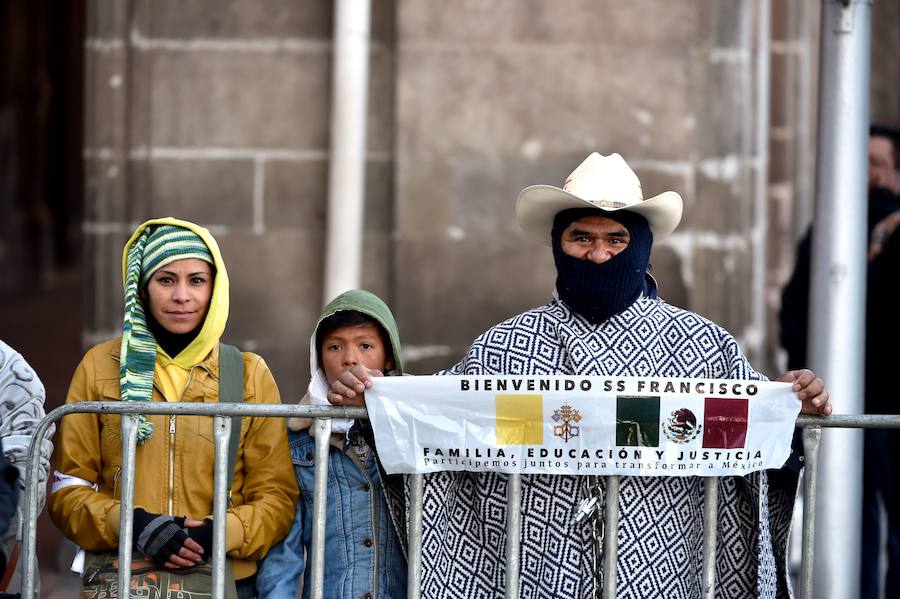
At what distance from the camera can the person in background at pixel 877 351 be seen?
20.1 feet

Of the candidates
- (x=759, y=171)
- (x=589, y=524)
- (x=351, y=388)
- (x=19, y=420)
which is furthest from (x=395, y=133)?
(x=589, y=524)

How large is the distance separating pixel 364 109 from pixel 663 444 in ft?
10.7

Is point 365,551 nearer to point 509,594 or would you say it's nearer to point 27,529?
point 509,594

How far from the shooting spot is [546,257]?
7098 mm

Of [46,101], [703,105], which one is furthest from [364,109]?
[46,101]

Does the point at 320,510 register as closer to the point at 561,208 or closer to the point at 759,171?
the point at 561,208

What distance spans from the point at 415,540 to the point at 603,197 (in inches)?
43.7

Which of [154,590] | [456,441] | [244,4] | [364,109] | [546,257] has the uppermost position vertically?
[244,4]

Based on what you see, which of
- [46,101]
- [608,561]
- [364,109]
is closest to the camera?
[608,561]

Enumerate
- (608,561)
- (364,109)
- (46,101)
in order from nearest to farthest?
1. (608,561)
2. (364,109)
3. (46,101)

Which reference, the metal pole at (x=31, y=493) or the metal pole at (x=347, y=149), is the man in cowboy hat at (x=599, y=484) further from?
the metal pole at (x=347, y=149)

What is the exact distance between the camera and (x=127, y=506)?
404 centimetres

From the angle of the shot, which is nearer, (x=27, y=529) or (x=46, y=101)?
(x=27, y=529)

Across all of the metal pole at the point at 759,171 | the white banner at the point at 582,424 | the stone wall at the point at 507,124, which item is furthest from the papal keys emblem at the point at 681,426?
the metal pole at the point at 759,171
